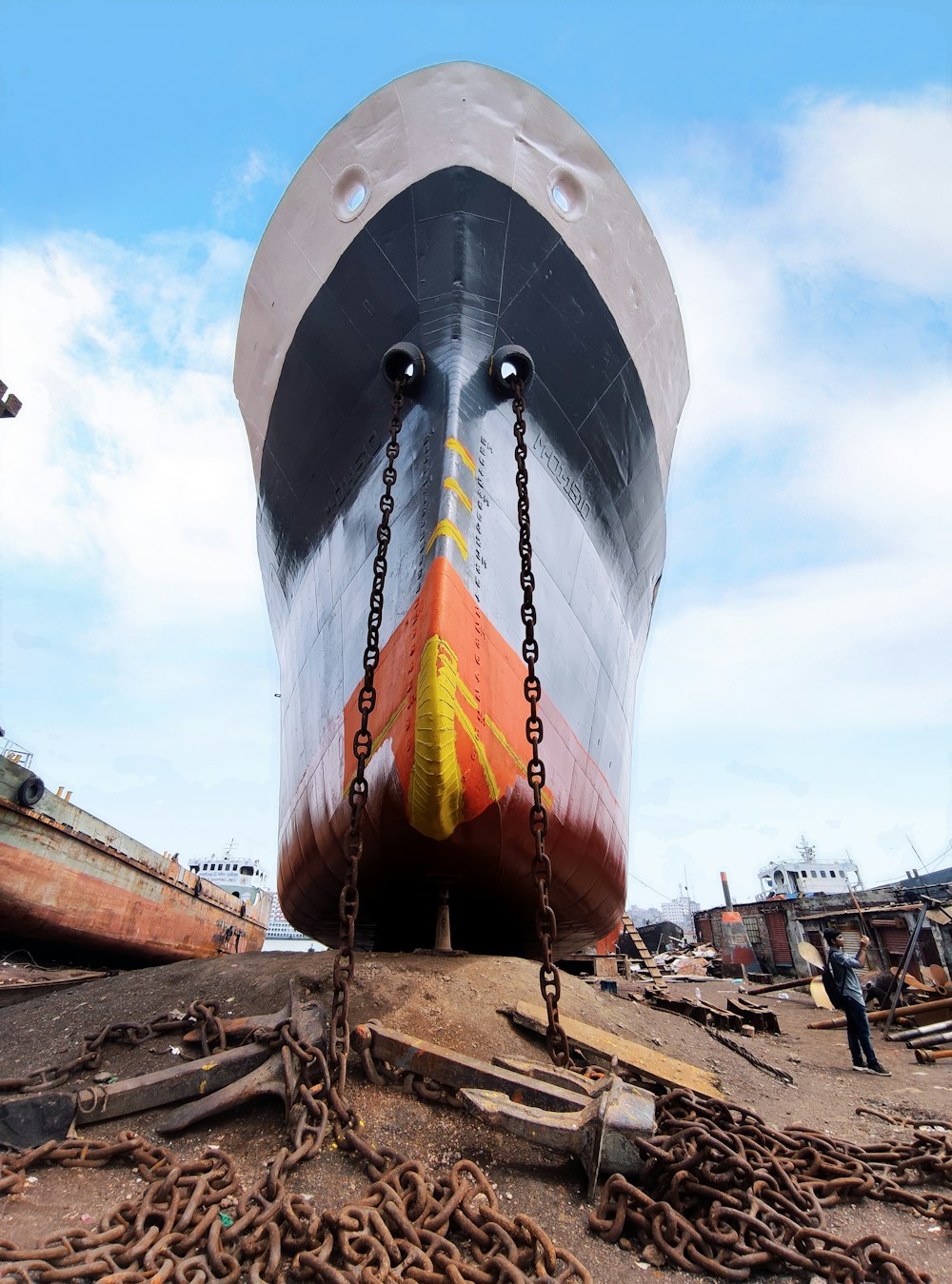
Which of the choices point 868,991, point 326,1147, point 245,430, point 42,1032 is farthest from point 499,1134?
point 868,991

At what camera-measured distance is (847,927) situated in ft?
62.0

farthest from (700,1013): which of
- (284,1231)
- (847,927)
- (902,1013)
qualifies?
(847,927)

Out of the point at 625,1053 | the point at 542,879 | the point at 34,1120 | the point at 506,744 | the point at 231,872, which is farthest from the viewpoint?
the point at 231,872

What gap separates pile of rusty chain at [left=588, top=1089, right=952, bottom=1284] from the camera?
1.73 m

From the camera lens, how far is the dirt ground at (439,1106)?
1.96m

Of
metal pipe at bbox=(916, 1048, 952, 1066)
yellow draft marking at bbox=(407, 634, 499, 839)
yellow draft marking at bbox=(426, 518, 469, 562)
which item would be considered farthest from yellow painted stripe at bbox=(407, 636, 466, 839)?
metal pipe at bbox=(916, 1048, 952, 1066)

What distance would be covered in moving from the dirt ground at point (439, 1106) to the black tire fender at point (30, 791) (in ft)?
20.1

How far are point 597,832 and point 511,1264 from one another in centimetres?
371

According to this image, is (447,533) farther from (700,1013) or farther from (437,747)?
(700,1013)

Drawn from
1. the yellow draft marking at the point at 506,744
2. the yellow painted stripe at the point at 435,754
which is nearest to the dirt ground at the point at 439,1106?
the yellow painted stripe at the point at 435,754

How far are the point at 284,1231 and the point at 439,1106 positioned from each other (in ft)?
2.99

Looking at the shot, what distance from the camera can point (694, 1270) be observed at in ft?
5.70

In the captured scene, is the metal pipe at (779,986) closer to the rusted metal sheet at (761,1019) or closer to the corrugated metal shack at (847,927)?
the corrugated metal shack at (847,927)

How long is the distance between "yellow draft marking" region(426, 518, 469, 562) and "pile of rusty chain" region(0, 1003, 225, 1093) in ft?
9.46
